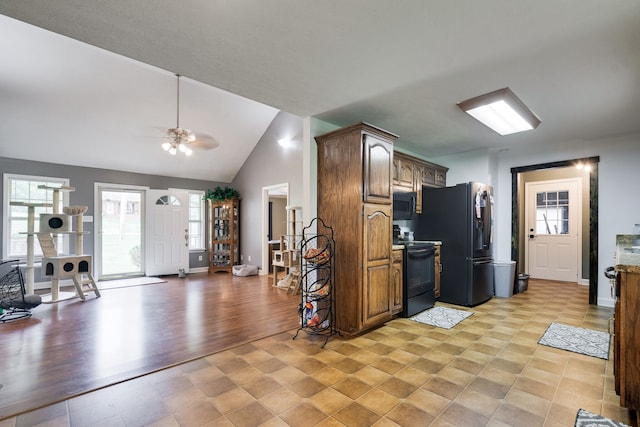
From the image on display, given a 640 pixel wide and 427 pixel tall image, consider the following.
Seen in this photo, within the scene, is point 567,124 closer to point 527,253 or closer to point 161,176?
point 527,253

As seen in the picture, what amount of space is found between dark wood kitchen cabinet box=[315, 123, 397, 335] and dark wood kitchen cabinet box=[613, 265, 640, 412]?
6.16 feet

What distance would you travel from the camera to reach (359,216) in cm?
308

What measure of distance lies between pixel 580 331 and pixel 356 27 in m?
3.81

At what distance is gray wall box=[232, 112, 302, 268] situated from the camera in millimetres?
6281

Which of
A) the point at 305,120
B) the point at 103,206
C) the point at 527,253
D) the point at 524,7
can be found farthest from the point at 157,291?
the point at 527,253

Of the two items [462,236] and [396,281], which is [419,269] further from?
[462,236]

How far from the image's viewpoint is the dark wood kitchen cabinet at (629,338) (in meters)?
1.74

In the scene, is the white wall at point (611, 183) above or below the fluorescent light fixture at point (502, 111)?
below

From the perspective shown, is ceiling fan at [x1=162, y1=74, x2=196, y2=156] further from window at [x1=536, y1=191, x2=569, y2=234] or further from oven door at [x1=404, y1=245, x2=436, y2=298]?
window at [x1=536, y1=191, x2=569, y2=234]

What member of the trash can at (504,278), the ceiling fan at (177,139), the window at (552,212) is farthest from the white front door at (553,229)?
the ceiling fan at (177,139)

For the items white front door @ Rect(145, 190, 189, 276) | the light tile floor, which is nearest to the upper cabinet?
the light tile floor

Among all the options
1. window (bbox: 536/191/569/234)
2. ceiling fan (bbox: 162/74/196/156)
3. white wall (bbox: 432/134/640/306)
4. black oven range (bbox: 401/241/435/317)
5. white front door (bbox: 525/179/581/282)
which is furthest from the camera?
window (bbox: 536/191/569/234)

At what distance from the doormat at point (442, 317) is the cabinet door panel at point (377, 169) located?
1.54m

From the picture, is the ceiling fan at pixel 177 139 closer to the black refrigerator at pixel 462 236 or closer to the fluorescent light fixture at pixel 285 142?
the fluorescent light fixture at pixel 285 142
